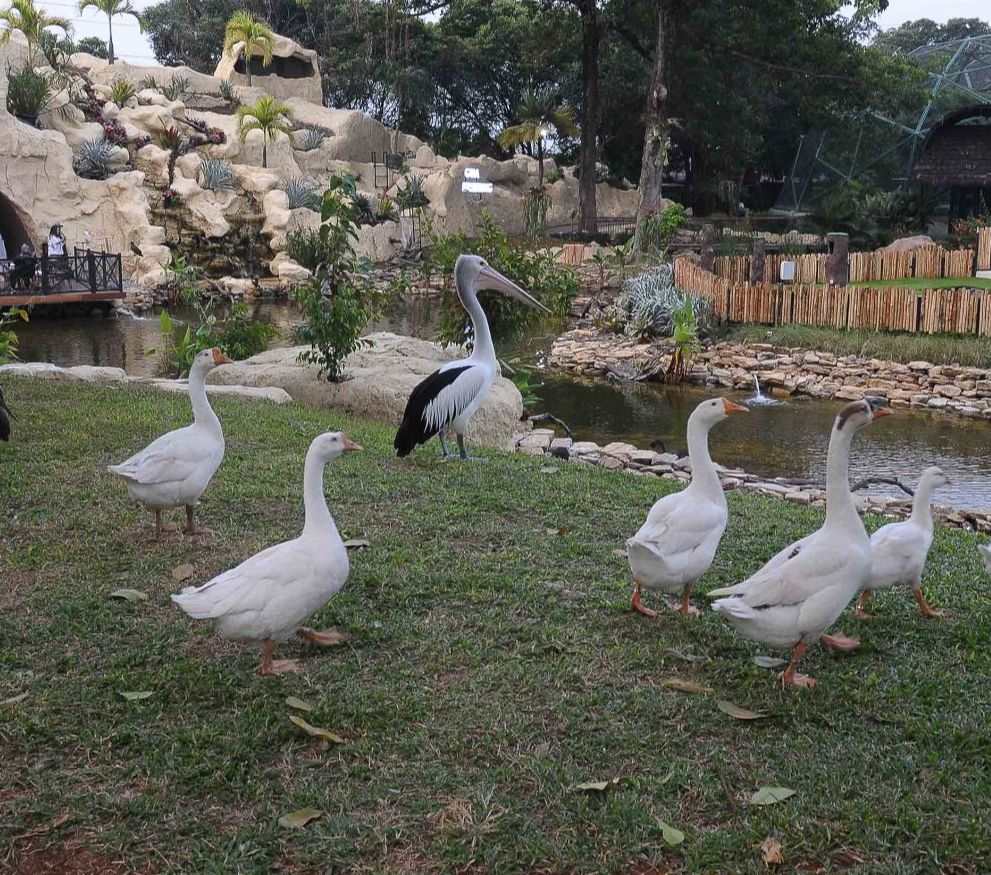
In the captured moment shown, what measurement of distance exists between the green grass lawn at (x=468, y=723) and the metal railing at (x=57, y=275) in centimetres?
1705

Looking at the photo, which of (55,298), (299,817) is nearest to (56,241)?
(55,298)

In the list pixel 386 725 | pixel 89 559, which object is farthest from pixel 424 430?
pixel 386 725

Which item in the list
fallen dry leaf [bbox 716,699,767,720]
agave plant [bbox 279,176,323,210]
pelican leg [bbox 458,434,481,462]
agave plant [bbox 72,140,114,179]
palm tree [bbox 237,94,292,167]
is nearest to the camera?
fallen dry leaf [bbox 716,699,767,720]

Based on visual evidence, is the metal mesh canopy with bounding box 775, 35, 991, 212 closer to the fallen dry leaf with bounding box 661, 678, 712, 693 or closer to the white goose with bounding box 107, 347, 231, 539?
the white goose with bounding box 107, 347, 231, 539

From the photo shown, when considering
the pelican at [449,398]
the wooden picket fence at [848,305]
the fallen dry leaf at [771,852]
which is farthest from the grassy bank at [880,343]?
the fallen dry leaf at [771,852]

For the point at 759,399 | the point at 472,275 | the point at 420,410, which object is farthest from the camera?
the point at 759,399

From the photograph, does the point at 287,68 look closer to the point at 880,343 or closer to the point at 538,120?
the point at 538,120

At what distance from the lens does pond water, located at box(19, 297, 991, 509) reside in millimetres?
10875

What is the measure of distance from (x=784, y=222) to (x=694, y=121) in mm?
4578

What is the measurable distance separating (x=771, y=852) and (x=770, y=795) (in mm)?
276

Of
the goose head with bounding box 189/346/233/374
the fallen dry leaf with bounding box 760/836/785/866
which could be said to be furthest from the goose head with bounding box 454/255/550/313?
the fallen dry leaf with bounding box 760/836/785/866

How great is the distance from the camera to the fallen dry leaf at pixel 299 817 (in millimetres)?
3121

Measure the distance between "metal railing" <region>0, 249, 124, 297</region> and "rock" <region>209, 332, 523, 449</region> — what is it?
35.7 ft

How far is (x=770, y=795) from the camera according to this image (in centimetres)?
323
